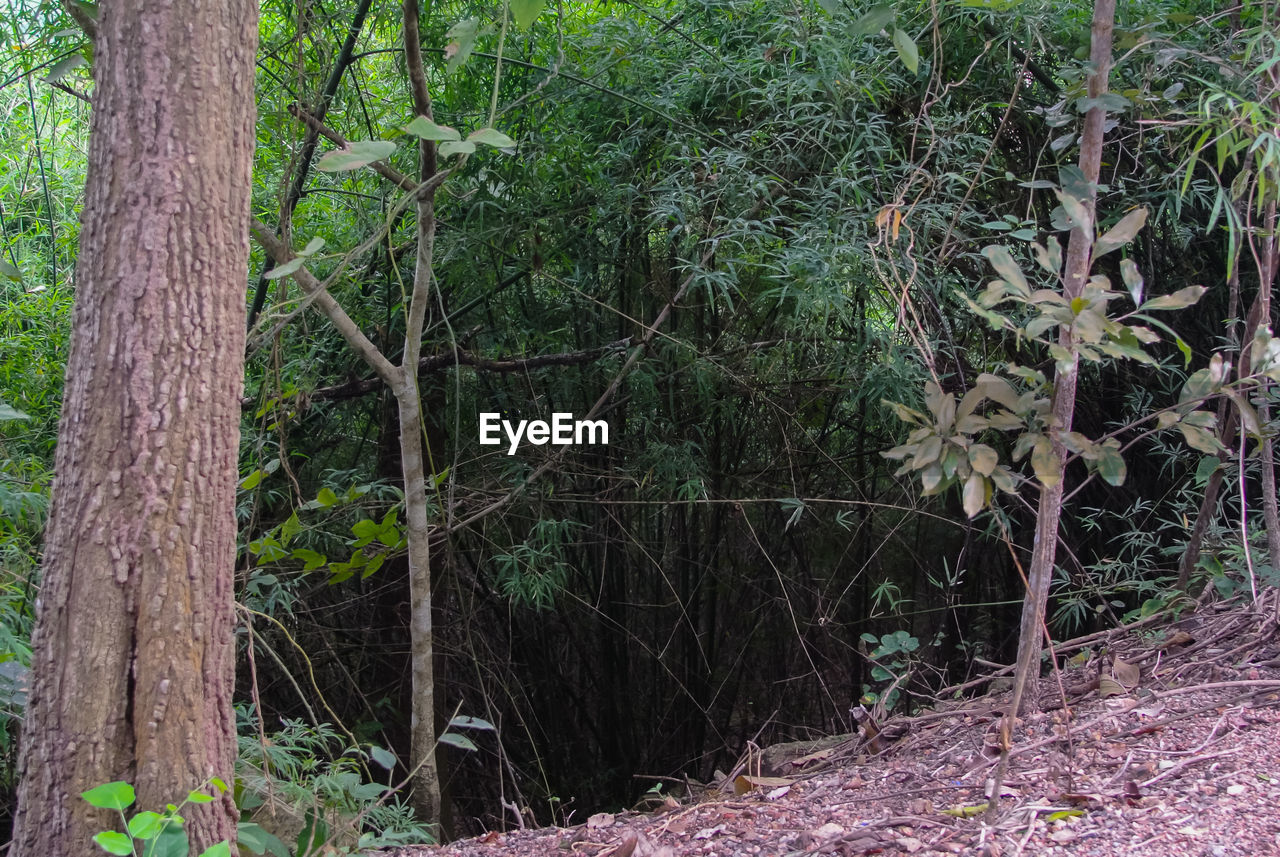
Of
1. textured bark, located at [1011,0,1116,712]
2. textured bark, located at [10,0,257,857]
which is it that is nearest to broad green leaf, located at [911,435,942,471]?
textured bark, located at [1011,0,1116,712]

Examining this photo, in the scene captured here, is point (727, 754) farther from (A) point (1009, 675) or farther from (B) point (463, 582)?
(A) point (1009, 675)

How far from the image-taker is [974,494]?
4.23 ft

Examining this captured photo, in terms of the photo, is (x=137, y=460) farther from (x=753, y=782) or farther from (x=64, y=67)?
(x=753, y=782)

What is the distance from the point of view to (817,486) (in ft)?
10.3

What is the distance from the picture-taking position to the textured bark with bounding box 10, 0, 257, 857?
107 centimetres

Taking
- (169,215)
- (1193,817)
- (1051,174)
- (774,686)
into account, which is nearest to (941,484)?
(1193,817)

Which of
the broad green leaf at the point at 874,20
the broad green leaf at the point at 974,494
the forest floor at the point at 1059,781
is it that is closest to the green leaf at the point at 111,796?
the forest floor at the point at 1059,781

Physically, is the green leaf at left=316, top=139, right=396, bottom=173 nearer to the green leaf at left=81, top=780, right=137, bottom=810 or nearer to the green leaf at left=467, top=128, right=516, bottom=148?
the green leaf at left=467, top=128, right=516, bottom=148

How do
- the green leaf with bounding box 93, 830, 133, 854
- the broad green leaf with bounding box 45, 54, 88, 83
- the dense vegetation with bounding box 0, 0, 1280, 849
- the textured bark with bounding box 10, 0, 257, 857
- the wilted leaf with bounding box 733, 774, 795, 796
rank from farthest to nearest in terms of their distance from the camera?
the dense vegetation with bounding box 0, 0, 1280, 849 → the wilted leaf with bounding box 733, 774, 795, 796 → the broad green leaf with bounding box 45, 54, 88, 83 → the textured bark with bounding box 10, 0, 257, 857 → the green leaf with bounding box 93, 830, 133, 854

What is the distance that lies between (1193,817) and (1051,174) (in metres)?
1.93

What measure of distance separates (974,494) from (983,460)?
5cm

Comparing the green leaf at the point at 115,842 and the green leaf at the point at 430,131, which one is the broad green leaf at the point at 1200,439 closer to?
the green leaf at the point at 430,131

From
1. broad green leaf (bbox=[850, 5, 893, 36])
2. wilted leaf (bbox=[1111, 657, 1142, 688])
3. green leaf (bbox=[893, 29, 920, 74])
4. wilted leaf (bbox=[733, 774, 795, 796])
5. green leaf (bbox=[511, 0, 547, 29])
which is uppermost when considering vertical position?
broad green leaf (bbox=[850, 5, 893, 36])

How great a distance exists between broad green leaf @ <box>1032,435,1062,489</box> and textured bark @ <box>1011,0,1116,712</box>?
2 centimetres
